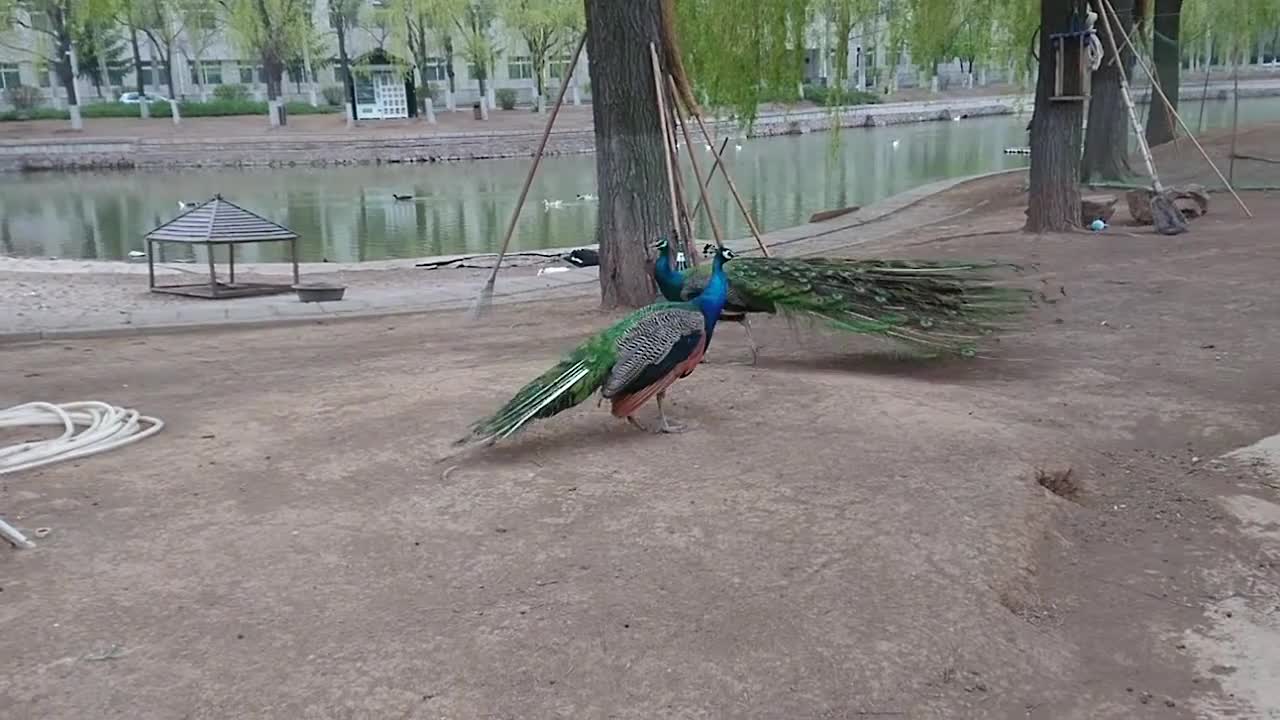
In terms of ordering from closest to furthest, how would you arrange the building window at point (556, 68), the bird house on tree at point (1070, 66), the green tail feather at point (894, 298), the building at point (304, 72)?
the green tail feather at point (894, 298) < the bird house on tree at point (1070, 66) < the building at point (304, 72) < the building window at point (556, 68)

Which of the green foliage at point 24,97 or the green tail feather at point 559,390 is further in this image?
the green foliage at point 24,97

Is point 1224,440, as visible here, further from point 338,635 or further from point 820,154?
point 820,154

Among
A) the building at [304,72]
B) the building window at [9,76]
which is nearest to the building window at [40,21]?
the building at [304,72]

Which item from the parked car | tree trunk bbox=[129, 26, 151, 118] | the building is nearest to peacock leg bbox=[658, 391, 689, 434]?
tree trunk bbox=[129, 26, 151, 118]

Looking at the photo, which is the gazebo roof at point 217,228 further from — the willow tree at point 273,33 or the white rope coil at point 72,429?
the willow tree at point 273,33

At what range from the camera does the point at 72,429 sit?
5711 millimetres

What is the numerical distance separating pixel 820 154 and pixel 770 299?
3242 cm

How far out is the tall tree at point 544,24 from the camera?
4738 centimetres

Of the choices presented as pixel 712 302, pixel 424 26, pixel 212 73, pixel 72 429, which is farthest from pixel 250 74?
pixel 712 302

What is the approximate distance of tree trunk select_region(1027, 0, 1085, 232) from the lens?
41.5 feet

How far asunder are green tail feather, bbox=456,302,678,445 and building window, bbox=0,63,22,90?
55.5 meters

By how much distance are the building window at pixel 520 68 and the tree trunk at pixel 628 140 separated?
50.4 m

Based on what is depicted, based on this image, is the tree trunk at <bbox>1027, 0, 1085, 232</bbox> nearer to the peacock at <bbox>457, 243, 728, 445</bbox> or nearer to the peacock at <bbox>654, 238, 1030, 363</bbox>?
the peacock at <bbox>654, 238, 1030, 363</bbox>

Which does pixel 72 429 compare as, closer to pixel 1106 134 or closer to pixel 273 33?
pixel 1106 134
